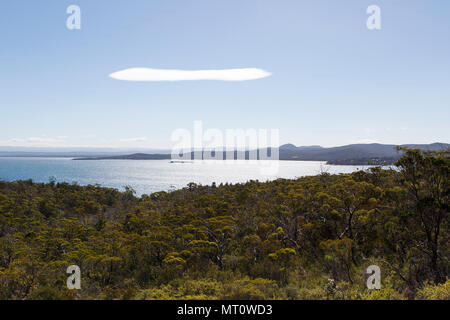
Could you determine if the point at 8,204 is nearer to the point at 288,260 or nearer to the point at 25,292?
the point at 25,292

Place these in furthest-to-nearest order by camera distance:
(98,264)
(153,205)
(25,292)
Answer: (153,205), (98,264), (25,292)

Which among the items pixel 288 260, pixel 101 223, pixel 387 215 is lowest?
pixel 101 223

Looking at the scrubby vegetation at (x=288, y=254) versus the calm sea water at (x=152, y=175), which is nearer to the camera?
the scrubby vegetation at (x=288, y=254)

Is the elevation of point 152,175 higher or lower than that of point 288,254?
lower

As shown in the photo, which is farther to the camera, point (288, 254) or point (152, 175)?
point (152, 175)

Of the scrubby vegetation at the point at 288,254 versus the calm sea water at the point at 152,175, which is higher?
the scrubby vegetation at the point at 288,254

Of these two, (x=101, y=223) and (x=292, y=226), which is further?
(x=101, y=223)

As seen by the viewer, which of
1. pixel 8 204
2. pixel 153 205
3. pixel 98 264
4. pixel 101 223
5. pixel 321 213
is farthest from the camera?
pixel 153 205

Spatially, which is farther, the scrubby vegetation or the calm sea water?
the calm sea water

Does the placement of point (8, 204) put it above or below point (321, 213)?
below

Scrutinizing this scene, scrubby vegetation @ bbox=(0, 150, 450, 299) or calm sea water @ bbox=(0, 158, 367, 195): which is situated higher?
scrubby vegetation @ bbox=(0, 150, 450, 299)
